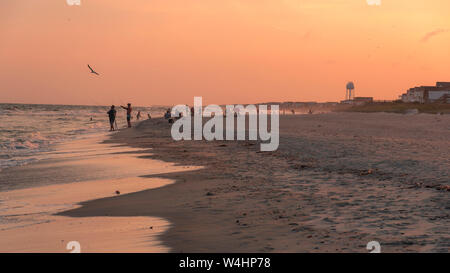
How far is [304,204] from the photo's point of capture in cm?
935

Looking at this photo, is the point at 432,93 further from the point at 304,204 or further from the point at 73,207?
the point at 73,207

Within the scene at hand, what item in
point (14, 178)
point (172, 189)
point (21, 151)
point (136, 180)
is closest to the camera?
point (172, 189)

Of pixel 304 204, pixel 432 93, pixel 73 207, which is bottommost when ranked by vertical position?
pixel 73 207

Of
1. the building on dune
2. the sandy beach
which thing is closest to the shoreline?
the sandy beach

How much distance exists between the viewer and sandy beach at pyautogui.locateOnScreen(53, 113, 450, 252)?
6836 millimetres

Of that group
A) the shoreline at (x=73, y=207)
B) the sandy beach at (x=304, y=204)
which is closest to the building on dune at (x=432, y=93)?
the sandy beach at (x=304, y=204)

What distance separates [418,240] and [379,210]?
196cm

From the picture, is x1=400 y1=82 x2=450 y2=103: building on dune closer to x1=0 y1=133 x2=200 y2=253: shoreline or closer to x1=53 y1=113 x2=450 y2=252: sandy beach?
x1=53 y1=113 x2=450 y2=252: sandy beach

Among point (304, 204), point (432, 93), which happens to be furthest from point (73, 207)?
point (432, 93)

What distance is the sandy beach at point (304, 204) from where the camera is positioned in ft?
22.4

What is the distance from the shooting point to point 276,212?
8797mm

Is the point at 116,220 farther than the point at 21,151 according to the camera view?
No
